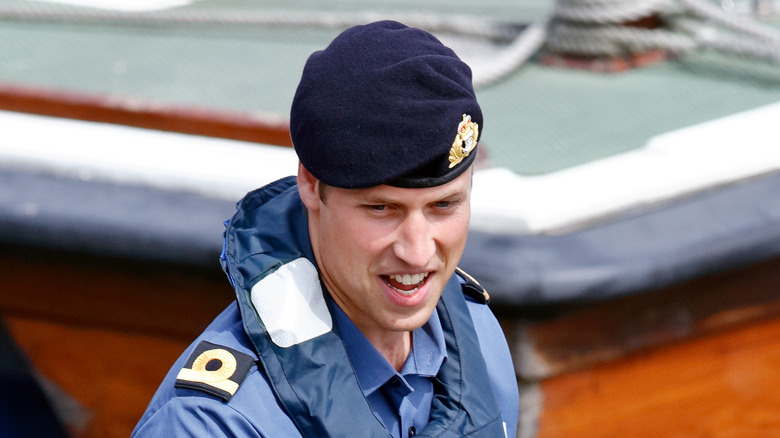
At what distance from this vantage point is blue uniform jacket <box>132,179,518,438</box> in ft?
3.06

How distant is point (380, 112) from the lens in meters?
0.94

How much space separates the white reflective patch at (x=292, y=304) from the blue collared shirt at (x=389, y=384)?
0.04 m

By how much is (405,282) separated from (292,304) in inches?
5.0

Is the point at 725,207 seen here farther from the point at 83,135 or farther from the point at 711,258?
the point at 83,135

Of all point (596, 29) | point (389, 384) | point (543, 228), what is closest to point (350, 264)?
point (389, 384)

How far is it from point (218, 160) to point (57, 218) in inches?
13.3

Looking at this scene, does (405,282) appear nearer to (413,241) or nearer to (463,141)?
(413,241)

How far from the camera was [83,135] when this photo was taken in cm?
203

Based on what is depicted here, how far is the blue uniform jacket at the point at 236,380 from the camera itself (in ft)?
3.06

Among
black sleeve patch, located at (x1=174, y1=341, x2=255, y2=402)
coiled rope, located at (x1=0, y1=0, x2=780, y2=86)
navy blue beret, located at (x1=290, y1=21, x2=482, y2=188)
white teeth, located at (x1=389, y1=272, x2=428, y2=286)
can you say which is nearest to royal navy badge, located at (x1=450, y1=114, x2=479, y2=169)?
navy blue beret, located at (x1=290, y1=21, x2=482, y2=188)

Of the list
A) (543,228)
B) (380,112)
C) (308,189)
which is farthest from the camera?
(543,228)

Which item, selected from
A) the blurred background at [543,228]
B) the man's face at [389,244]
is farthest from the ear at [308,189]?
the blurred background at [543,228]

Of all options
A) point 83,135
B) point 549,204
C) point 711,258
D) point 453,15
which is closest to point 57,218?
point 83,135

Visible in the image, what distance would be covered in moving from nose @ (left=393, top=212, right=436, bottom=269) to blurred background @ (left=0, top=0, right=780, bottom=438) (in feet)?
2.11
